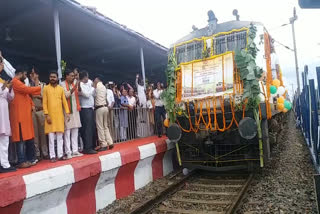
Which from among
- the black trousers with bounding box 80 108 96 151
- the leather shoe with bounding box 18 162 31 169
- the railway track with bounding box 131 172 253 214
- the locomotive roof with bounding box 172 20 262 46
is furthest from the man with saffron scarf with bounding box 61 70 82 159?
the locomotive roof with bounding box 172 20 262 46

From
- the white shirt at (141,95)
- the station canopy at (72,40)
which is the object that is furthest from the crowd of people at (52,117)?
the station canopy at (72,40)

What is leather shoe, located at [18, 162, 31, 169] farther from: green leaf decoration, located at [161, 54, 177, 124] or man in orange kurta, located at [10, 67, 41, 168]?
green leaf decoration, located at [161, 54, 177, 124]

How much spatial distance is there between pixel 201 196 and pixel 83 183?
2136mm

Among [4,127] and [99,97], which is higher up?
[99,97]

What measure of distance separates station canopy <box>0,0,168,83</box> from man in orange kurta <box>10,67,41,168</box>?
74.2 inches

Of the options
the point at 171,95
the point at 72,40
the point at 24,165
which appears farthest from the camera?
the point at 72,40

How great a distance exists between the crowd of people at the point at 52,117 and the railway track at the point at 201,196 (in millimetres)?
1499

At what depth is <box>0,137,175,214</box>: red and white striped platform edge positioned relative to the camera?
324cm

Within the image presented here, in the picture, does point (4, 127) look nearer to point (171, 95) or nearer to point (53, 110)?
point (53, 110)

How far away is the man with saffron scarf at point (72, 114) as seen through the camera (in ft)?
16.2

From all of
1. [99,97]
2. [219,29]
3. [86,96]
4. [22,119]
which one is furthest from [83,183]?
[219,29]

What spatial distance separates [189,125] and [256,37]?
96.5 inches

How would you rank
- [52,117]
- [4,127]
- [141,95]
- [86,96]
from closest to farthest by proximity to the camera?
[4,127] → [52,117] → [86,96] → [141,95]

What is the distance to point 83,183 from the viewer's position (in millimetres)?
4246
